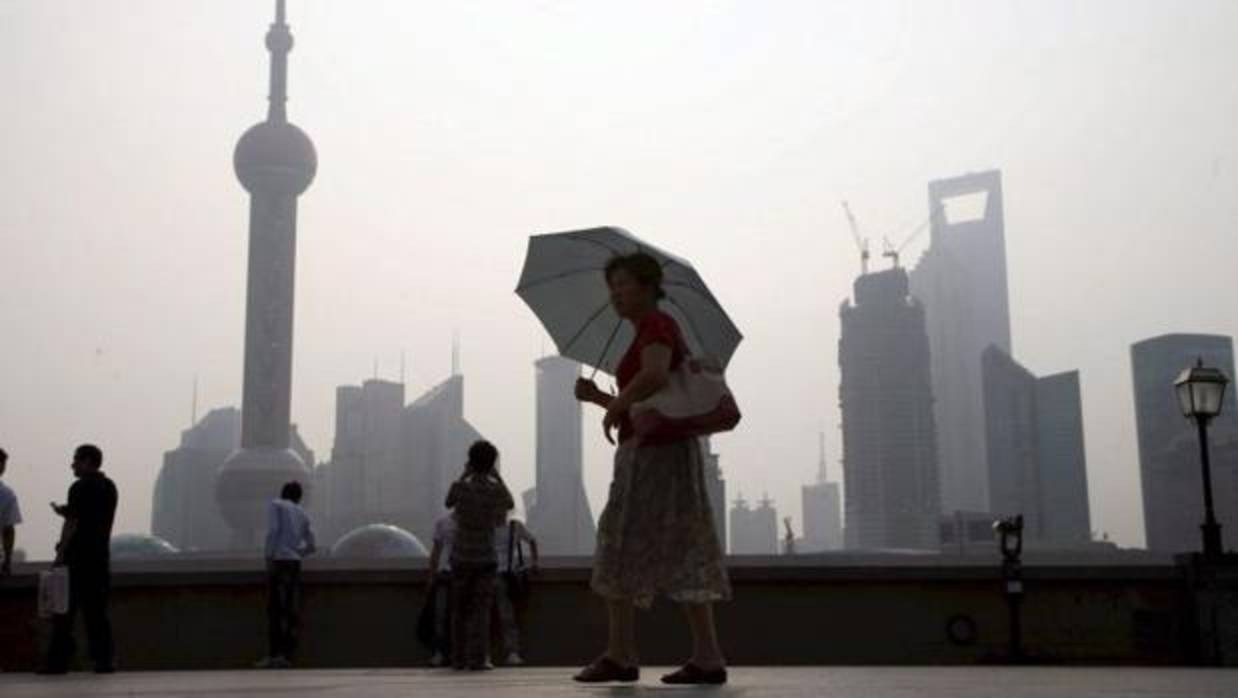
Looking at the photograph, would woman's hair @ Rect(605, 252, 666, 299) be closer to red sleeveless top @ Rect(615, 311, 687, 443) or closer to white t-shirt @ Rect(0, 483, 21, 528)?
red sleeveless top @ Rect(615, 311, 687, 443)

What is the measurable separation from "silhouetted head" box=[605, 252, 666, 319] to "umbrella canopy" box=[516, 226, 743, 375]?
0.63 meters

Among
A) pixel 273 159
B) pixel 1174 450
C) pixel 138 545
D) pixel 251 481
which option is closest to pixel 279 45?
pixel 273 159

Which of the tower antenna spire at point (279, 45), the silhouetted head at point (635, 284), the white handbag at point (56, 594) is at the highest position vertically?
the tower antenna spire at point (279, 45)

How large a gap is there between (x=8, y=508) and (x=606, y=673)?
7.51m

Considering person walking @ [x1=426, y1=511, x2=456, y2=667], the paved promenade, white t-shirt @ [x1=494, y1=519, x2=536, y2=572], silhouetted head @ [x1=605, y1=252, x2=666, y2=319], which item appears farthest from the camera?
white t-shirt @ [x1=494, y1=519, x2=536, y2=572]

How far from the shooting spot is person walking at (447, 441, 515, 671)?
945 centimetres

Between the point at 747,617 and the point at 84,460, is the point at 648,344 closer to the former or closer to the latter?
the point at 84,460

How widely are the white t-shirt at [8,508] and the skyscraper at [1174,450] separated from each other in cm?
10798

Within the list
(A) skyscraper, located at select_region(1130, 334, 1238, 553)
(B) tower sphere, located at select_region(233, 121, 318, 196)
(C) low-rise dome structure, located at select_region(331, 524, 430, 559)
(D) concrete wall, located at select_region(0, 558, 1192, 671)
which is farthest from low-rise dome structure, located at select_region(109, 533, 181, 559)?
(D) concrete wall, located at select_region(0, 558, 1192, 671)

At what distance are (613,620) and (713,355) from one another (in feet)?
5.58

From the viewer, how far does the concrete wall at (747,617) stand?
44.7ft

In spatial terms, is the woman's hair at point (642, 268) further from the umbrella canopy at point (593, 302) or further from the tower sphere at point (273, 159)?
the tower sphere at point (273, 159)

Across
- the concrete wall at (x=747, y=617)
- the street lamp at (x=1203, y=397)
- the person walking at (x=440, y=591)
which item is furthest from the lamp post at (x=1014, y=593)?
the person walking at (x=440, y=591)

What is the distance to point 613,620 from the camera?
6512 millimetres
